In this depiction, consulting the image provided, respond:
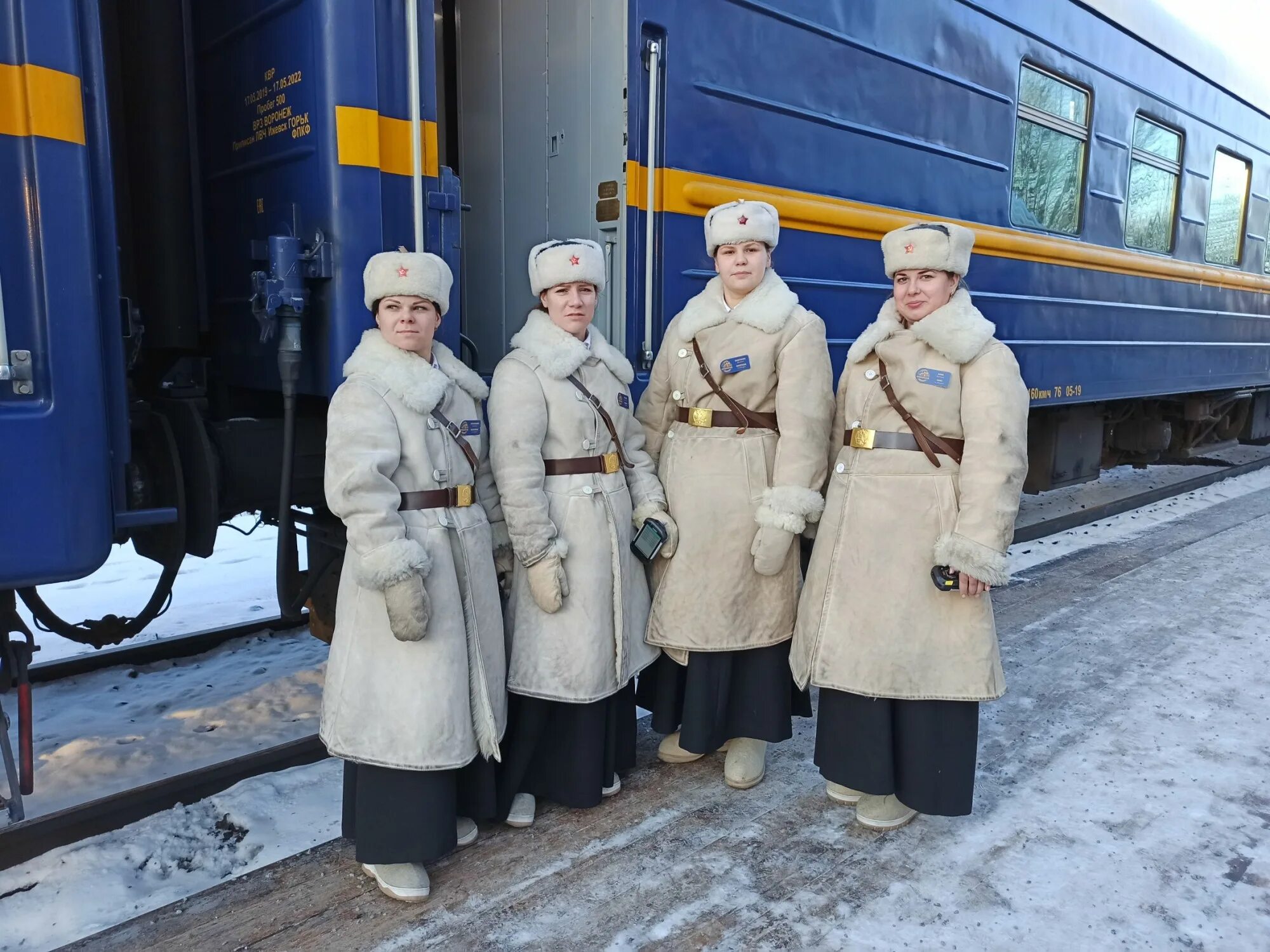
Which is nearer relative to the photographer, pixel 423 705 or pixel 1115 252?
pixel 423 705

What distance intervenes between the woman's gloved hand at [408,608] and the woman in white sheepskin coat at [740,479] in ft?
2.60

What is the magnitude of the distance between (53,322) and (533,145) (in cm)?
188

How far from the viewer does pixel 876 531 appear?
2426 millimetres

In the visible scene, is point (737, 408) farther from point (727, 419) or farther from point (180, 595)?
point (180, 595)

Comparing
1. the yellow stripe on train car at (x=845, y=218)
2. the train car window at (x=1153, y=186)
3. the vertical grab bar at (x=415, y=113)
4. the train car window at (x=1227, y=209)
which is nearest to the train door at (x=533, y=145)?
the yellow stripe on train car at (x=845, y=218)

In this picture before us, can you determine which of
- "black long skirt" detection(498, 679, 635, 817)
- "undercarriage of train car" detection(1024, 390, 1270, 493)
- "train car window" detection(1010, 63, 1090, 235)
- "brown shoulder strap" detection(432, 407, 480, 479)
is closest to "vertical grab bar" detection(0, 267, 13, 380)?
"brown shoulder strap" detection(432, 407, 480, 479)

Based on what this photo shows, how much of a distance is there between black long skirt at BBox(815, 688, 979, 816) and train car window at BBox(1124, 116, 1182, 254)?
445cm

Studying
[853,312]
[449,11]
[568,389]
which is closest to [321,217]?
[568,389]

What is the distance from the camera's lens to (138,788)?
257 centimetres

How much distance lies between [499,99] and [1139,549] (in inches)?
181

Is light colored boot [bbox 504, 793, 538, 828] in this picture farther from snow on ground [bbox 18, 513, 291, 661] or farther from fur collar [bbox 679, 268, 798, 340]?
snow on ground [bbox 18, 513, 291, 661]

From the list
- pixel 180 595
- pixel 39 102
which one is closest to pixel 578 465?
pixel 39 102

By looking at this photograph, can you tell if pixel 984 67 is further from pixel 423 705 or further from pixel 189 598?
pixel 189 598

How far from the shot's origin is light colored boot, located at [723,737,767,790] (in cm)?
277
